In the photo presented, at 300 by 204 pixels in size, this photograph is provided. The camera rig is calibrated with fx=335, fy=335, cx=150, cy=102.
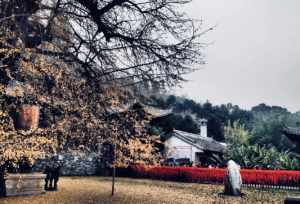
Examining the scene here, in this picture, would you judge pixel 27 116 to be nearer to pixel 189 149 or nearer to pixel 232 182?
pixel 232 182

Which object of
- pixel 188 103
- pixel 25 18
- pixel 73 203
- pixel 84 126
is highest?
pixel 188 103

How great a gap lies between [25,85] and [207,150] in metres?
29.9

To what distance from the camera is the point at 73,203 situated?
36.3ft

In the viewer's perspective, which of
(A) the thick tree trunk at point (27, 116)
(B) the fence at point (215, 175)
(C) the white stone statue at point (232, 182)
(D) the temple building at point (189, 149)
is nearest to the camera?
(A) the thick tree trunk at point (27, 116)

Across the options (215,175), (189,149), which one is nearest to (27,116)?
(215,175)

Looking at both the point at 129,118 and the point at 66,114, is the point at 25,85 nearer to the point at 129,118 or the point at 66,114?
the point at 66,114

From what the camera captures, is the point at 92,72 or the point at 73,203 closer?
the point at 92,72

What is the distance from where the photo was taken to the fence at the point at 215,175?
2119 cm

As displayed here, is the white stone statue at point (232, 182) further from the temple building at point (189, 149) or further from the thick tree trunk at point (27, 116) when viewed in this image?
the temple building at point (189, 149)

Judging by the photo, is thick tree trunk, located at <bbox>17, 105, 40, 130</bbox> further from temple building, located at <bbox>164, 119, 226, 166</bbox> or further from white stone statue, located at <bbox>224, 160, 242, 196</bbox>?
temple building, located at <bbox>164, 119, 226, 166</bbox>

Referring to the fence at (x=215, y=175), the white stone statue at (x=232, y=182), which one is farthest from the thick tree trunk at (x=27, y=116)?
the fence at (x=215, y=175)

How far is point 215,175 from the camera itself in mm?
23094

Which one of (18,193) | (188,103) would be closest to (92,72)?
(18,193)

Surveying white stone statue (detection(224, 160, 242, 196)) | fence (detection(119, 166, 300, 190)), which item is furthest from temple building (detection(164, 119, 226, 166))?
white stone statue (detection(224, 160, 242, 196))
